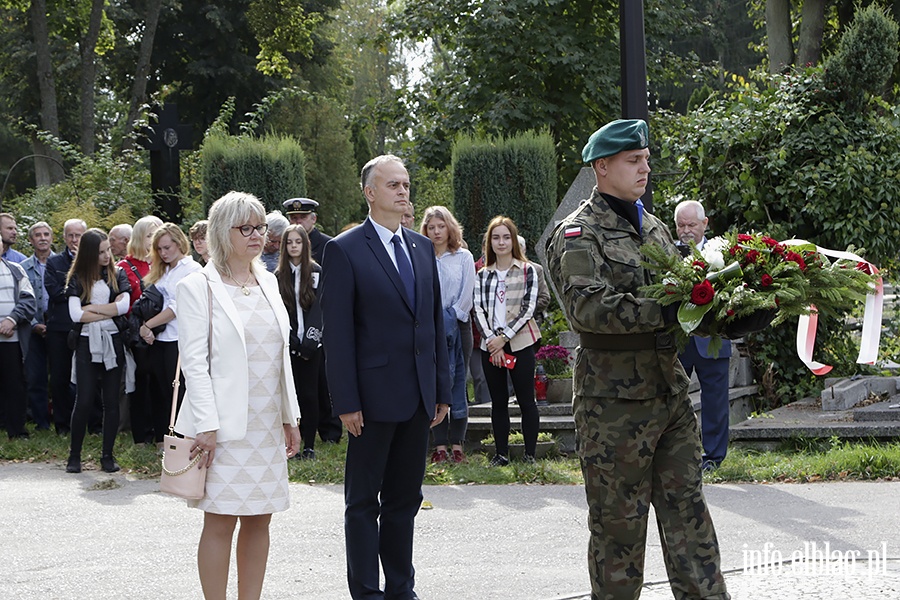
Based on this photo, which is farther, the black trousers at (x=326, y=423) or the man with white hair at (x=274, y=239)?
the black trousers at (x=326, y=423)

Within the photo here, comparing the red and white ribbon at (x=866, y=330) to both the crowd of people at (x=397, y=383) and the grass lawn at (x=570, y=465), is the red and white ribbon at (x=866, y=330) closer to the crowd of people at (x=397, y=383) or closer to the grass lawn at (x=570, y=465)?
the crowd of people at (x=397, y=383)

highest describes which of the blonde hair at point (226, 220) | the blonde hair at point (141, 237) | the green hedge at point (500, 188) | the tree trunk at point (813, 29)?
the tree trunk at point (813, 29)

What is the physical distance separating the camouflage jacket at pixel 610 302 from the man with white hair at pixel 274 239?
613cm

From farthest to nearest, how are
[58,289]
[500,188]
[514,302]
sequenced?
[500,188], [58,289], [514,302]

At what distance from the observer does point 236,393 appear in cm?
509

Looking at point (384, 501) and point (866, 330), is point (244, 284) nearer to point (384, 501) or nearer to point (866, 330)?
point (384, 501)

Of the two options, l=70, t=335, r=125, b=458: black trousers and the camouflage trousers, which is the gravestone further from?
the camouflage trousers

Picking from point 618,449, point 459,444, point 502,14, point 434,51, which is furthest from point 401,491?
point 434,51

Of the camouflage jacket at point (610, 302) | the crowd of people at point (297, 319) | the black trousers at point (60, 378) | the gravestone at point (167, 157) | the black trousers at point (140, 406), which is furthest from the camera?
the gravestone at point (167, 157)

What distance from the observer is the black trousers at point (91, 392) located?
999cm

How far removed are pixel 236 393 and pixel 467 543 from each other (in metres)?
2.55

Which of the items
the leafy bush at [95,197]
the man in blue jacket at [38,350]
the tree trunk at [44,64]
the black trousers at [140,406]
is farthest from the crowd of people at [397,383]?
the tree trunk at [44,64]

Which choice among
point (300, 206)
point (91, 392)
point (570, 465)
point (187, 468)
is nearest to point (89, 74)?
point (300, 206)

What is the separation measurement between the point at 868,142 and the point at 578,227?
9.00m
